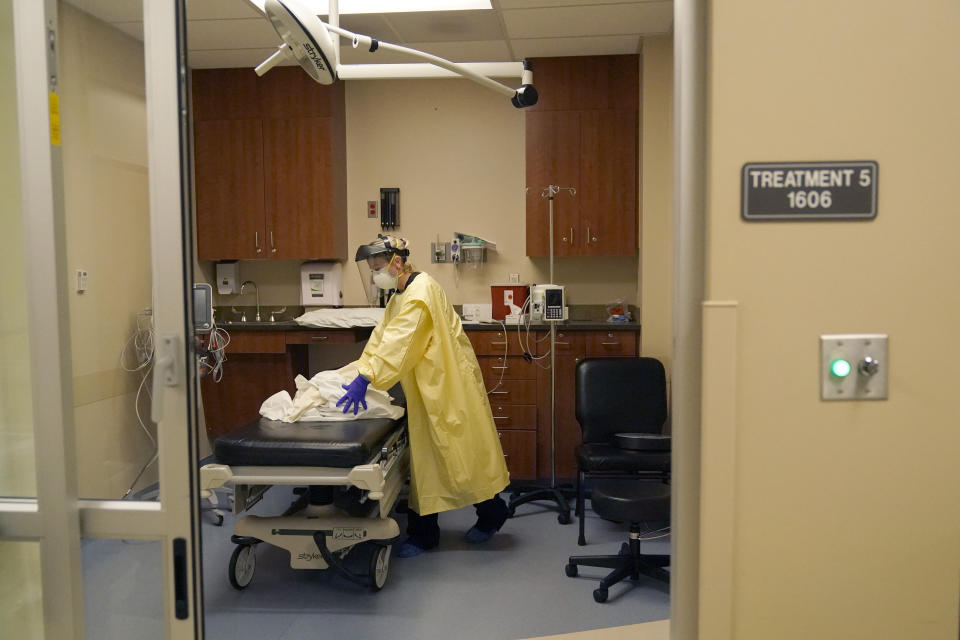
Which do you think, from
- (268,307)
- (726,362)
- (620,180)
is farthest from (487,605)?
(268,307)

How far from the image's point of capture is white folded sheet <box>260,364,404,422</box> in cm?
296

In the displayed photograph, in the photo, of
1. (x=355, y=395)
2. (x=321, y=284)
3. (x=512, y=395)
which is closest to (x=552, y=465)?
(x=512, y=395)

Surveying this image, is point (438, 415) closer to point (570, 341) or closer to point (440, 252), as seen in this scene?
point (570, 341)

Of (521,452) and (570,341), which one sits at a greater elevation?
(570,341)

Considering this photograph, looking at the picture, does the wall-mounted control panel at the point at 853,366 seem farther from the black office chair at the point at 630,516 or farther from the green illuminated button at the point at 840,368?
the black office chair at the point at 630,516

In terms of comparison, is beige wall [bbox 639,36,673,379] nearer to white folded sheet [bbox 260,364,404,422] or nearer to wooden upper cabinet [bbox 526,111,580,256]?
wooden upper cabinet [bbox 526,111,580,256]

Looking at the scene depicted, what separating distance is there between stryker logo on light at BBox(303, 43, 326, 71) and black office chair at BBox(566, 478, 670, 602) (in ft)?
6.68

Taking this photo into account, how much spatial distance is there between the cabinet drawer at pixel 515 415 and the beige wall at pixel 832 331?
303cm

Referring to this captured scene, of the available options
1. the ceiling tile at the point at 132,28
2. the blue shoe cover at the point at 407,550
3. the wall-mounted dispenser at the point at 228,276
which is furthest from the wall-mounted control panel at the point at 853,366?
the wall-mounted dispenser at the point at 228,276

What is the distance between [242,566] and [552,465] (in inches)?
78.4

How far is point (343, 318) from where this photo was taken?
4.42 meters

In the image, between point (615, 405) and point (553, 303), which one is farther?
point (553, 303)

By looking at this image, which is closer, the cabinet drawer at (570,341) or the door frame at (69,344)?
the door frame at (69,344)

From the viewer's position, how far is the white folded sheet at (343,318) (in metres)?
4.38
